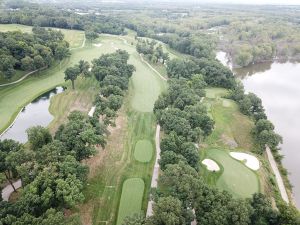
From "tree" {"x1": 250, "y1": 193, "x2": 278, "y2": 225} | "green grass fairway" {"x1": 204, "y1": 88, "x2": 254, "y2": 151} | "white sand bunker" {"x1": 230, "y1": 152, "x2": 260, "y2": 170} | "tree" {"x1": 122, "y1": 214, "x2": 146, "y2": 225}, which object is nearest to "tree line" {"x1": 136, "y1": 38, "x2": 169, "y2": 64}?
"green grass fairway" {"x1": 204, "y1": 88, "x2": 254, "y2": 151}

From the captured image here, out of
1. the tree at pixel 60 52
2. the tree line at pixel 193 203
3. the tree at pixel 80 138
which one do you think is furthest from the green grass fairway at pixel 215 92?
the tree at pixel 60 52

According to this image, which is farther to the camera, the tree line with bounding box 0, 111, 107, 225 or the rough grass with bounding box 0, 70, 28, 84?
the rough grass with bounding box 0, 70, 28, 84

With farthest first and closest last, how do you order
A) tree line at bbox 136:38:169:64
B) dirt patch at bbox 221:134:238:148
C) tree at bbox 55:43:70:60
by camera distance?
tree line at bbox 136:38:169:64
tree at bbox 55:43:70:60
dirt patch at bbox 221:134:238:148

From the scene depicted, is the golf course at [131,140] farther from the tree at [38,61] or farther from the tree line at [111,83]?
the tree line at [111,83]

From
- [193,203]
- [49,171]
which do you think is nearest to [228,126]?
[193,203]

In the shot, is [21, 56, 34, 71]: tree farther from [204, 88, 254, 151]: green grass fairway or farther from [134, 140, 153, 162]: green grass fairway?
[204, 88, 254, 151]: green grass fairway

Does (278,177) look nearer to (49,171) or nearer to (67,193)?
(67,193)

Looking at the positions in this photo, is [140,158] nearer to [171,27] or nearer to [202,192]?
[202,192]
